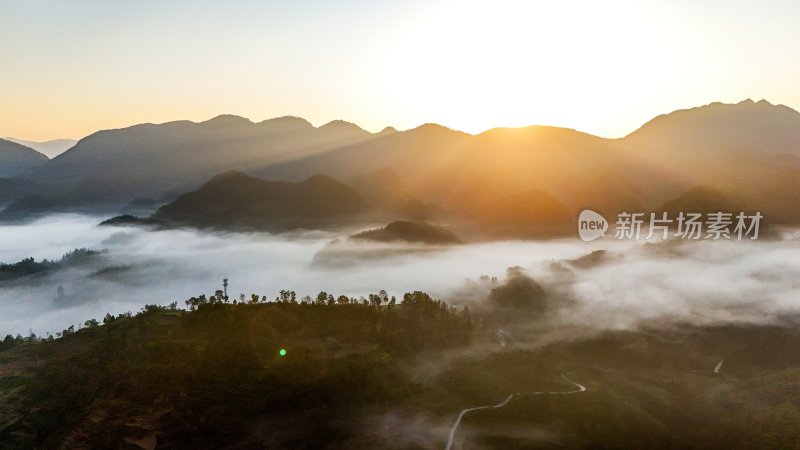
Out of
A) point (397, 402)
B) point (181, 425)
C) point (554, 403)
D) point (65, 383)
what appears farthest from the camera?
point (554, 403)

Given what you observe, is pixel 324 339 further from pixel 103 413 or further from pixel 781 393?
pixel 781 393

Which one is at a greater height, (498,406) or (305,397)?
(305,397)

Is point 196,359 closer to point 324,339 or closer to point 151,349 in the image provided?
point 151,349

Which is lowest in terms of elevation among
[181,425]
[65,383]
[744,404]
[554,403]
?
[744,404]

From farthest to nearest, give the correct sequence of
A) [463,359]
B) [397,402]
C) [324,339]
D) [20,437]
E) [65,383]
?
[463,359], [324,339], [397,402], [65,383], [20,437]

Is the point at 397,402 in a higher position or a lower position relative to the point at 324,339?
lower

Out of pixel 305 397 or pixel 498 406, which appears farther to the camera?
pixel 498 406

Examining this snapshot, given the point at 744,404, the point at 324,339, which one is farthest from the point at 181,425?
the point at 744,404

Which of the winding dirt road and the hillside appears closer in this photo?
the hillside

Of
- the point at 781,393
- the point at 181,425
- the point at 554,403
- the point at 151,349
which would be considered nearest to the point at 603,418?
the point at 554,403

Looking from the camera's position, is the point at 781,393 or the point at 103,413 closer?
the point at 103,413

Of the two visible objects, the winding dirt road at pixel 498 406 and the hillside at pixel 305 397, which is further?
the winding dirt road at pixel 498 406
